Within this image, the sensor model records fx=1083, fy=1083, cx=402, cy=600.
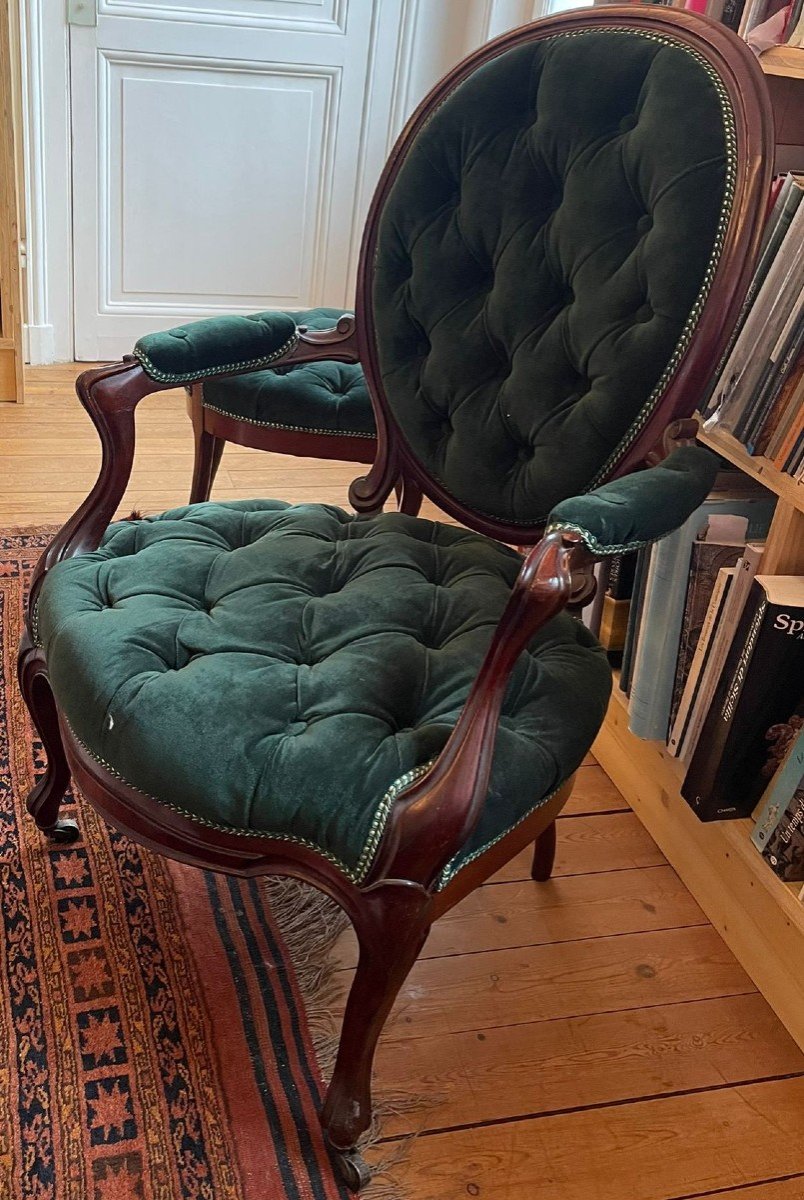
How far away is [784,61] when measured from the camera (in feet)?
4.02

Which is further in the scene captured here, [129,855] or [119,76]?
[119,76]

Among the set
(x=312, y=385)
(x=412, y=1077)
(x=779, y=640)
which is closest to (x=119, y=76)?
(x=312, y=385)

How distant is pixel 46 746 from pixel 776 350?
100 cm

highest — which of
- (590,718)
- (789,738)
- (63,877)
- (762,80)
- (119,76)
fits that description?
(762,80)

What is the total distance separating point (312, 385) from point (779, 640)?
34.7 inches

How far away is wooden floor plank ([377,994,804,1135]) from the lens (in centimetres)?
118

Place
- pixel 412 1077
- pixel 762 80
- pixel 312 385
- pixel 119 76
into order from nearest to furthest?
1. pixel 762 80
2. pixel 412 1077
3. pixel 312 385
4. pixel 119 76

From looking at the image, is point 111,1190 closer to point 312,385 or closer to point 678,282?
Answer: point 678,282

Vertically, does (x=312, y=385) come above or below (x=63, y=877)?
above

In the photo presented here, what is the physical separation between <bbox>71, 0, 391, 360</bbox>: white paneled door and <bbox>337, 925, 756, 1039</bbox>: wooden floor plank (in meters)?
2.31

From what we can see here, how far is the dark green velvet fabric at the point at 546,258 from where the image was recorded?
1067 millimetres

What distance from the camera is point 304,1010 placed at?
4.07 ft

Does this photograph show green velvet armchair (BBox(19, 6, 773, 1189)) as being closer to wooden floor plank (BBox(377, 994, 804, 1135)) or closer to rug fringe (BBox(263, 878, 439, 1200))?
rug fringe (BBox(263, 878, 439, 1200))

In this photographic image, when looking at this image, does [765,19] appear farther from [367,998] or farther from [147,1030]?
Answer: [147,1030]
